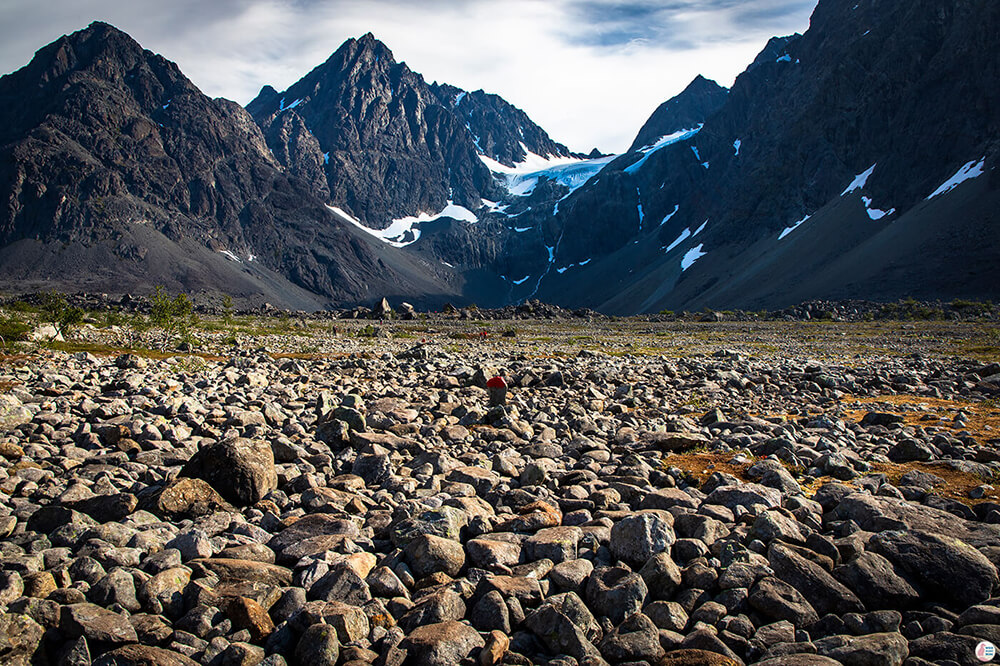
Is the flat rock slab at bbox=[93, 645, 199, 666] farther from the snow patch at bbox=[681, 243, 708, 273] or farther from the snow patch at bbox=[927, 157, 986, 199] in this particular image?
the snow patch at bbox=[681, 243, 708, 273]

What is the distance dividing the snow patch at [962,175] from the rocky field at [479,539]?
12798cm

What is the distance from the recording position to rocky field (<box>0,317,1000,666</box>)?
4051 millimetres

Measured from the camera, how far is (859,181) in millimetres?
136500

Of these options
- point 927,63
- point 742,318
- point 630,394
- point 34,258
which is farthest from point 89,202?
point 927,63

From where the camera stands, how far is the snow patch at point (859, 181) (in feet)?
440

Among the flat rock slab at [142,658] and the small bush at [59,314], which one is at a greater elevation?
the small bush at [59,314]

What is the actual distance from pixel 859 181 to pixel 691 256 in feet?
152

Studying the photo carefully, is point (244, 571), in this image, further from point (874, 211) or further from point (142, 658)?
point (874, 211)

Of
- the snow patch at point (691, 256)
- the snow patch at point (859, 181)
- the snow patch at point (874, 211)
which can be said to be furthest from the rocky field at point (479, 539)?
the snow patch at point (691, 256)

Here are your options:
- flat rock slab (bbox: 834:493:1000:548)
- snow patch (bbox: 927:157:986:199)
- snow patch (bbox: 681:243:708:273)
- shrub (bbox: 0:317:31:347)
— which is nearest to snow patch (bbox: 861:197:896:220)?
snow patch (bbox: 927:157:986:199)

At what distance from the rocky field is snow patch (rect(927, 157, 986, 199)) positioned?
12798 centimetres

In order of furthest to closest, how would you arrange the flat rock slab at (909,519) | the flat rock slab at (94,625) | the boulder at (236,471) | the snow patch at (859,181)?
the snow patch at (859,181), the boulder at (236,471), the flat rock slab at (909,519), the flat rock slab at (94,625)

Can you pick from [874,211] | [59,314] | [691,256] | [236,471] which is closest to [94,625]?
[236,471]

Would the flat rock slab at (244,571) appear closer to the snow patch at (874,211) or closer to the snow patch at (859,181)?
the snow patch at (874,211)
